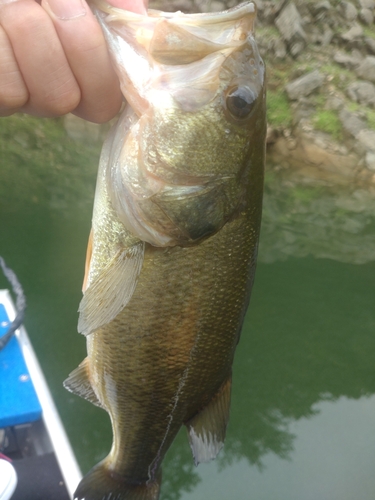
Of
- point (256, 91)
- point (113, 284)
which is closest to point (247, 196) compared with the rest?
point (256, 91)

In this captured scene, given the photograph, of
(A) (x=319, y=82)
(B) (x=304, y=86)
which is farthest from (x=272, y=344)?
(A) (x=319, y=82)

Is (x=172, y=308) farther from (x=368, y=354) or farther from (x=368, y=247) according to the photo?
(x=368, y=247)

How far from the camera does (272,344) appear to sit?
6.17 m

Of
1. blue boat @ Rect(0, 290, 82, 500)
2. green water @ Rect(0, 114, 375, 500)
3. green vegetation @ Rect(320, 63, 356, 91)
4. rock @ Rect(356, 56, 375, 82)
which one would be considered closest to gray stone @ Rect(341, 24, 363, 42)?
rock @ Rect(356, 56, 375, 82)

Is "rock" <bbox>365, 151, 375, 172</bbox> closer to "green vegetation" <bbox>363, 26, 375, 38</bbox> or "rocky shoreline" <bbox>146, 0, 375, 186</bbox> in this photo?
"rocky shoreline" <bbox>146, 0, 375, 186</bbox>

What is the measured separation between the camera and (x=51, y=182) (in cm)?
923

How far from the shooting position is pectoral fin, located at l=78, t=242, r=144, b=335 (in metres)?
1.23

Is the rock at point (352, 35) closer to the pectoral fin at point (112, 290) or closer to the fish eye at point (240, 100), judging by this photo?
the fish eye at point (240, 100)

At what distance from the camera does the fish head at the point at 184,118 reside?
1050 millimetres

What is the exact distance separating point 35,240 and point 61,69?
6281 millimetres

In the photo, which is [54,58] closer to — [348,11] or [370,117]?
[370,117]

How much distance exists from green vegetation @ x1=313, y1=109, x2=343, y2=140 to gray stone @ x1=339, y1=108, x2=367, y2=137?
0.13 m

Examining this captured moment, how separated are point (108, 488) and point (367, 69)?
1427 centimetres

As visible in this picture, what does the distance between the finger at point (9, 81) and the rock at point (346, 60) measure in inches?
576
